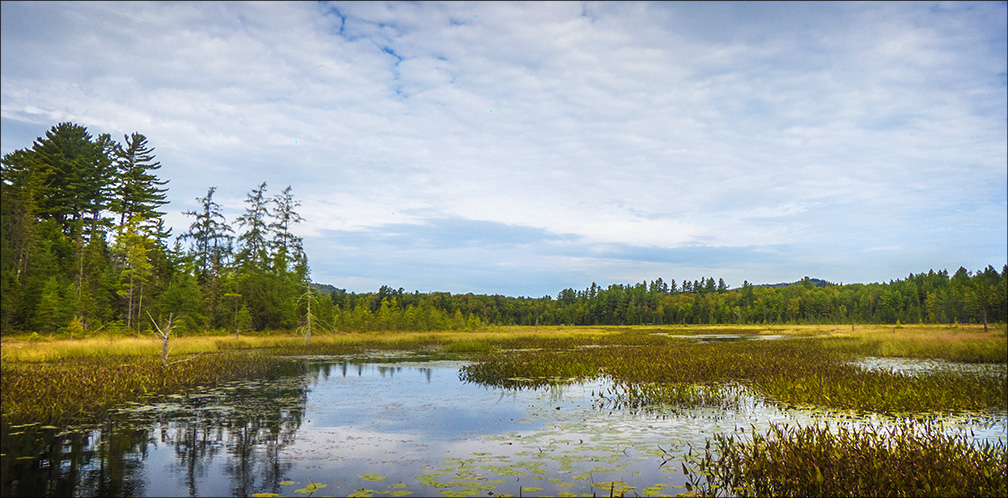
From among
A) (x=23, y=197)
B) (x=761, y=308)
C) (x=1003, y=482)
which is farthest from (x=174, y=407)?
(x=761, y=308)

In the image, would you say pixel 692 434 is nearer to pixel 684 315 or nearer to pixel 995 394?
pixel 995 394

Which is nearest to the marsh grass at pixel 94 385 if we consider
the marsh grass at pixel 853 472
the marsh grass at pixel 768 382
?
the marsh grass at pixel 768 382

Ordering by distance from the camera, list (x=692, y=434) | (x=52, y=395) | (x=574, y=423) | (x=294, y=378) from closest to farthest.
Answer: (x=692, y=434), (x=574, y=423), (x=52, y=395), (x=294, y=378)

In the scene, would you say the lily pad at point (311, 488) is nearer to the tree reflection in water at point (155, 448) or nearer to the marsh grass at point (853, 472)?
the tree reflection in water at point (155, 448)

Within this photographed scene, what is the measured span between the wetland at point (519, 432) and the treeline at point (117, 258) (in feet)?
60.1

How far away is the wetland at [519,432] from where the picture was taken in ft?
25.8

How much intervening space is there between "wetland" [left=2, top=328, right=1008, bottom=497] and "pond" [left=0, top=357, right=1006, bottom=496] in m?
0.06

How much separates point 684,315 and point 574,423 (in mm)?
143199

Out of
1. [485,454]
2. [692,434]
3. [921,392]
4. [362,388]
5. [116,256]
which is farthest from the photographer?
[116,256]

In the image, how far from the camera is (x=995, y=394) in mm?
15766

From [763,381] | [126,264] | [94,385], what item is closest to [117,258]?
[126,264]

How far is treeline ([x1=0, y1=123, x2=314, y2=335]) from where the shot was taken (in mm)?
36750

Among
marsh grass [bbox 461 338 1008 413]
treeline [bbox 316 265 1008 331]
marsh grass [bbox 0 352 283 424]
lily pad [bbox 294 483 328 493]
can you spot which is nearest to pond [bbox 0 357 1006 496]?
lily pad [bbox 294 483 328 493]

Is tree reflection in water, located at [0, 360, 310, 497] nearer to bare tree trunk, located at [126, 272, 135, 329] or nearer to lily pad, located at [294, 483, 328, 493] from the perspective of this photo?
lily pad, located at [294, 483, 328, 493]
